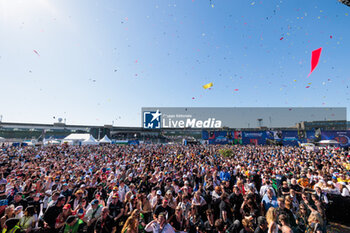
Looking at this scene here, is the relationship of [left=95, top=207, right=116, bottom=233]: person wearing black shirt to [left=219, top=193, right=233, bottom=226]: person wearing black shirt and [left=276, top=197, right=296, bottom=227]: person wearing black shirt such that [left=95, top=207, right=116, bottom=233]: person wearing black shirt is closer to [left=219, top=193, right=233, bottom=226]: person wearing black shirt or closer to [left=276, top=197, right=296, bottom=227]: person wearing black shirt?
[left=219, top=193, right=233, bottom=226]: person wearing black shirt

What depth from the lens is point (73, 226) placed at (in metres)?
3.67

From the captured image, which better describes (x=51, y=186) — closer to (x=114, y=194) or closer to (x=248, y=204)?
(x=114, y=194)

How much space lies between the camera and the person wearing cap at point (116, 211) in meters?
4.24

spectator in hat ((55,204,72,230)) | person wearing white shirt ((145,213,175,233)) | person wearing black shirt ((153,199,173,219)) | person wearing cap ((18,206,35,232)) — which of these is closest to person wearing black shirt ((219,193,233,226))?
person wearing black shirt ((153,199,173,219))

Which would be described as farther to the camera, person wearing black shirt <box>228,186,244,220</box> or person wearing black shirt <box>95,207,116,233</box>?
person wearing black shirt <box>228,186,244,220</box>

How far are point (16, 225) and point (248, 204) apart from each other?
5.65m

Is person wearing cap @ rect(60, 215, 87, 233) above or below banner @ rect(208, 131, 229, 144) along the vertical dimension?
above

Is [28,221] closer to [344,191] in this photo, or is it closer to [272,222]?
[272,222]

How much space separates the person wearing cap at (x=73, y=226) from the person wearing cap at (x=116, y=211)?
2.38 feet

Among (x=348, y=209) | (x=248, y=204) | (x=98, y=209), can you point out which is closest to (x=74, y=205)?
(x=98, y=209)

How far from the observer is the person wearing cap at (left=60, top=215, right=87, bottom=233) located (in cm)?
363

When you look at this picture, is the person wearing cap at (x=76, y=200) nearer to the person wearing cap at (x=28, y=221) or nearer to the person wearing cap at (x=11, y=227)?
the person wearing cap at (x=28, y=221)

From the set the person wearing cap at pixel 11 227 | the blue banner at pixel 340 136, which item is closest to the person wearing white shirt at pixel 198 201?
the person wearing cap at pixel 11 227

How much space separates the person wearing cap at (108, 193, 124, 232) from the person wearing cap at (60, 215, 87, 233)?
724 millimetres
